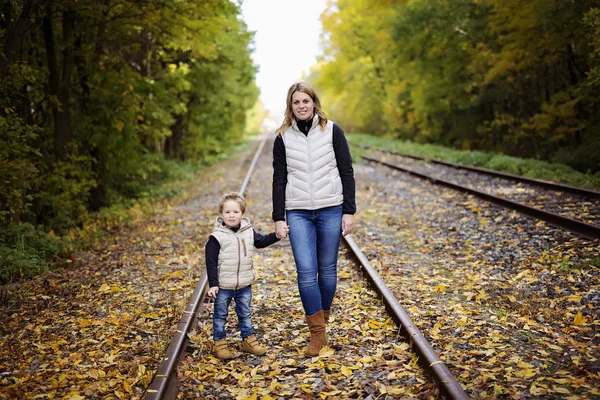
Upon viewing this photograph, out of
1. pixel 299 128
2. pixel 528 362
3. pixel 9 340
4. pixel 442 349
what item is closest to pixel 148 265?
pixel 9 340

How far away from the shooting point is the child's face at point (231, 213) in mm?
4012

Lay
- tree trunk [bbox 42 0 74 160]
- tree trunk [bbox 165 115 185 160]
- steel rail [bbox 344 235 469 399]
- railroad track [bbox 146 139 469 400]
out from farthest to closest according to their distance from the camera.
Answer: tree trunk [bbox 165 115 185 160] → tree trunk [bbox 42 0 74 160] → railroad track [bbox 146 139 469 400] → steel rail [bbox 344 235 469 399]

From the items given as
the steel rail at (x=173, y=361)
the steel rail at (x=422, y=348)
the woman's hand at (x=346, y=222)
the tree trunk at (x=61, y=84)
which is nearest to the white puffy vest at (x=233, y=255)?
the steel rail at (x=173, y=361)

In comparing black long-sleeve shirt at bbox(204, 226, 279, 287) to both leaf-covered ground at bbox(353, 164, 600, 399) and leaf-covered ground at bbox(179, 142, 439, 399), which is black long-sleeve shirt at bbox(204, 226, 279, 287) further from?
leaf-covered ground at bbox(353, 164, 600, 399)

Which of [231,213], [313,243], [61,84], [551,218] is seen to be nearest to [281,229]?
[313,243]

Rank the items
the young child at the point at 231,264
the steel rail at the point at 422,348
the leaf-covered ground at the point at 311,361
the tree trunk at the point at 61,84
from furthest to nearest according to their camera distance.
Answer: the tree trunk at the point at 61,84, the young child at the point at 231,264, the leaf-covered ground at the point at 311,361, the steel rail at the point at 422,348

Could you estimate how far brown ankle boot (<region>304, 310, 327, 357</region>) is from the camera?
13.5 ft

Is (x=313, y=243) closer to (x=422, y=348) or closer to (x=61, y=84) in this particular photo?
(x=422, y=348)

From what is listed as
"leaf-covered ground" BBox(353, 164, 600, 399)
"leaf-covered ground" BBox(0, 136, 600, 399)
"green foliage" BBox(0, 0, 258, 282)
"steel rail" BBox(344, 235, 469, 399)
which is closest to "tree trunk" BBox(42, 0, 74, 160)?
"green foliage" BBox(0, 0, 258, 282)

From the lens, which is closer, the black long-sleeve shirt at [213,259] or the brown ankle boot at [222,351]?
the black long-sleeve shirt at [213,259]

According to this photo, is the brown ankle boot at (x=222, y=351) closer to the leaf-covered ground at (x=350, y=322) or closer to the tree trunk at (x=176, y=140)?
the leaf-covered ground at (x=350, y=322)

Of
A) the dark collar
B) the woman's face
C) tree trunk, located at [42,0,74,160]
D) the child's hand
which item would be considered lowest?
the child's hand

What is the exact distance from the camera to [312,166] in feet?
12.9

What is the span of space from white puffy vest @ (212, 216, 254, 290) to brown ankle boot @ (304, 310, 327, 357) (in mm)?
655
